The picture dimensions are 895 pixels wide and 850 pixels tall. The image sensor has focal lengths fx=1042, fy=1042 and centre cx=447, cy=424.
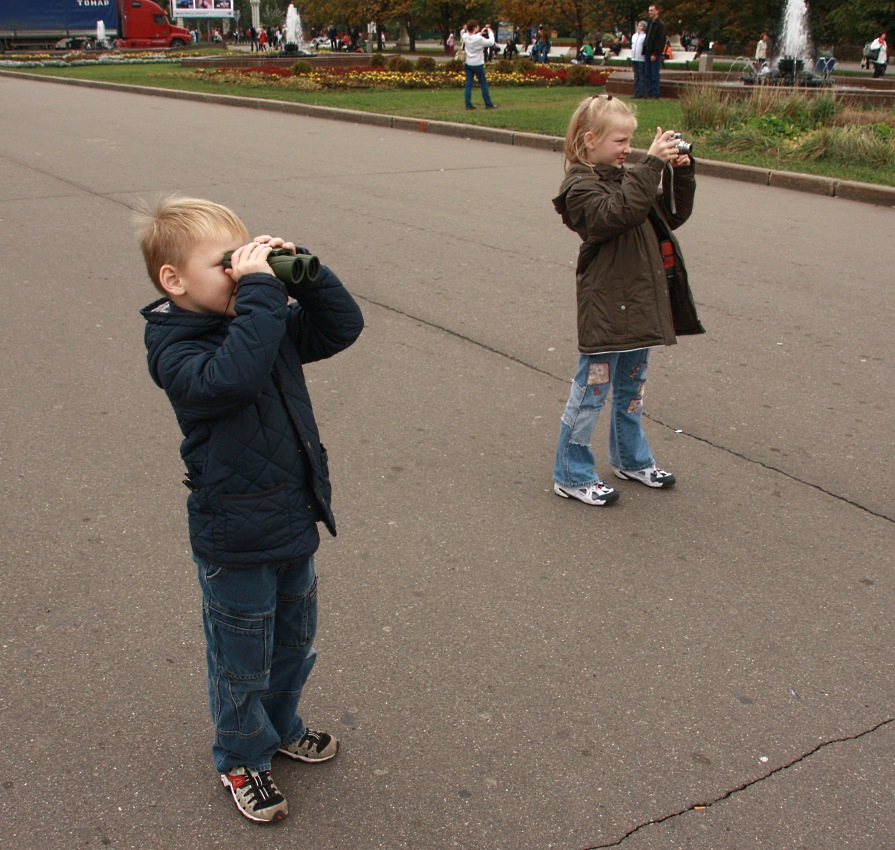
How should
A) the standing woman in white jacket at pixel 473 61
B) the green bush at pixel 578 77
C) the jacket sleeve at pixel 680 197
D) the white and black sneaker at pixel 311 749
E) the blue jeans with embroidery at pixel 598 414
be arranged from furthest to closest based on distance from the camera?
1. the green bush at pixel 578 77
2. the standing woman in white jacket at pixel 473 61
3. the blue jeans with embroidery at pixel 598 414
4. the jacket sleeve at pixel 680 197
5. the white and black sneaker at pixel 311 749

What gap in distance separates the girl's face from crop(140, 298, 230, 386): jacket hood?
6.65ft

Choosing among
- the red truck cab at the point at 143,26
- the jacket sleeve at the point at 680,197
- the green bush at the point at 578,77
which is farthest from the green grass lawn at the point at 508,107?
the red truck cab at the point at 143,26

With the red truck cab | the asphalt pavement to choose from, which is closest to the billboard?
the red truck cab

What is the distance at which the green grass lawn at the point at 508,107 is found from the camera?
41.9ft

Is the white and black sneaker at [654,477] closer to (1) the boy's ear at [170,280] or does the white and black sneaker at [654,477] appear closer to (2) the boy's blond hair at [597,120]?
(2) the boy's blond hair at [597,120]

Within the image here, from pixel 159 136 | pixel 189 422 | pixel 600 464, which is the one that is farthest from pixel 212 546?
pixel 159 136

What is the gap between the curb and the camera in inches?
451

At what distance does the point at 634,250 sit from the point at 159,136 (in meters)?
13.2

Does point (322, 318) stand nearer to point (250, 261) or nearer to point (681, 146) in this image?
point (250, 261)

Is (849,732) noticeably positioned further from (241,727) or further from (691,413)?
(691,413)

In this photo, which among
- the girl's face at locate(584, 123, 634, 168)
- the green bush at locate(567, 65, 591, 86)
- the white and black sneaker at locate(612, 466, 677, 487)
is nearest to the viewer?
the girl's face at locate(584, 123, 634, 168)

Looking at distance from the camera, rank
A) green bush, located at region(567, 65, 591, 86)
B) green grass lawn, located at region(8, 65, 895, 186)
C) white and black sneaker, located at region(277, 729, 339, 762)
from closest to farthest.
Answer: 1. white and black sneaker, located at region(277, 729, 339, 762)
2. green grass lawn, located at region(8, 65, 895, 186)
3. green bush, located at region(567, 65, 591, 86)

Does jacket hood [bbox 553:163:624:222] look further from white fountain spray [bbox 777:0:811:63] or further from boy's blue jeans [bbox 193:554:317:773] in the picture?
white fountain spray [bbox 777:0:811:63]

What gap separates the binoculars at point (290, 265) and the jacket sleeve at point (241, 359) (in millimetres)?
27
